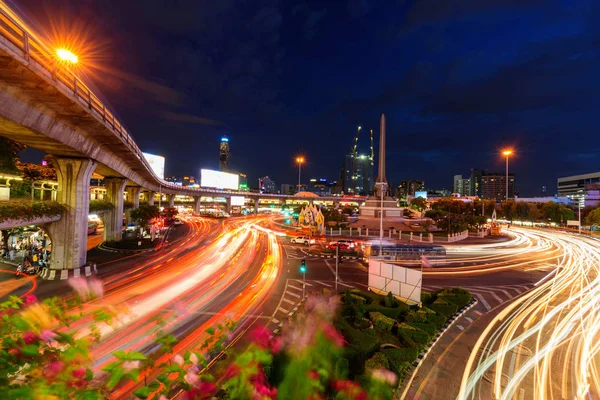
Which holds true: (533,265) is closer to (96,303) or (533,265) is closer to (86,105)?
(96,303)

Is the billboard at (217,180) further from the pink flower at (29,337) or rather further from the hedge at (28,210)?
the pink flower at (29,337)

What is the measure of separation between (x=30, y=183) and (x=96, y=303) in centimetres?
1781

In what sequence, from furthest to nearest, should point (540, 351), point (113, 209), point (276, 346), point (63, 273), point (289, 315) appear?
point (113, 209) → point (63, 273) → point (289, 315) → point (540, 351) → point (276, 346)

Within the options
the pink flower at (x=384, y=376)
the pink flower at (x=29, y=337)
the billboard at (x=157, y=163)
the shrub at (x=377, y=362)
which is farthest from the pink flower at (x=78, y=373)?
the billboard at (x=157, y=163)

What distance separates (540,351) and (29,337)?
18.4m

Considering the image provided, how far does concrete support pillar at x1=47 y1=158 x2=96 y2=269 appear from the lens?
81.4ft

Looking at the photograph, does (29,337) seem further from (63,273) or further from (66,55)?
(63,273)

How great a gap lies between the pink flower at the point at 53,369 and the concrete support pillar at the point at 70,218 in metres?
27.4

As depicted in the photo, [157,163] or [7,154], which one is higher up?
[157,163]

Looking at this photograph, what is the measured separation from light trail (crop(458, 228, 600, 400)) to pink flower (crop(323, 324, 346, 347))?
14.6 ft

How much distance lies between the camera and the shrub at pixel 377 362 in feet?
33.6

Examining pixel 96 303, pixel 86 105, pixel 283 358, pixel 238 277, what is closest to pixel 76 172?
pixel 86 105

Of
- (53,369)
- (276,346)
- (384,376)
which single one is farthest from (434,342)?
(53,369)

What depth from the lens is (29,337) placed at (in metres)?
3.57
